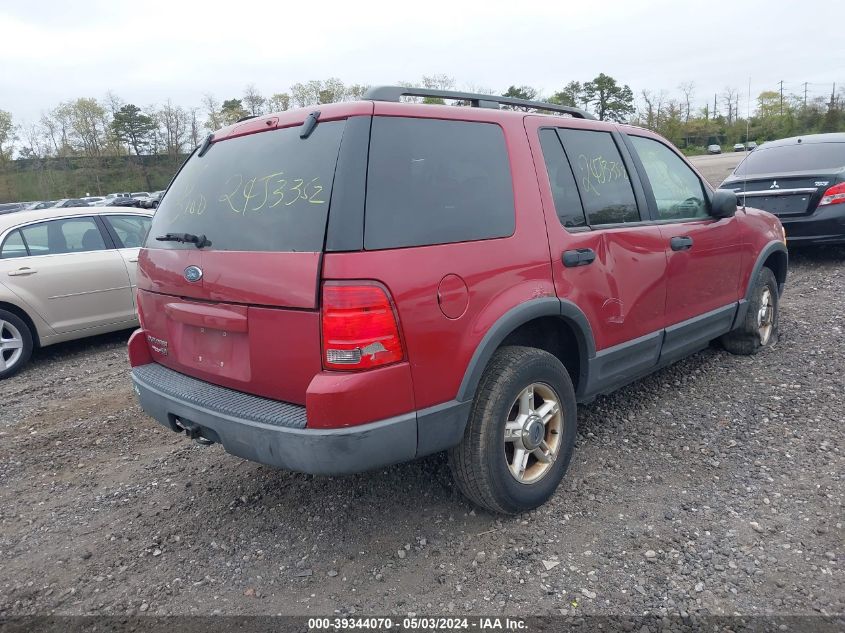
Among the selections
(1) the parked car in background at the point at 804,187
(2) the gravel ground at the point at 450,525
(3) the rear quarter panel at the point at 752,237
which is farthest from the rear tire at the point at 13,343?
(1) the parked car in background at the point at 804,187

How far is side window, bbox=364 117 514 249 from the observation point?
2424 mm

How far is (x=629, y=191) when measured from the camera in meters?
3.66

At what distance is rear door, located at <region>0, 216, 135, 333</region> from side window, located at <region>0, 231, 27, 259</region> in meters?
0.04

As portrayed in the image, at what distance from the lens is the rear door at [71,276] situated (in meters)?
5.85

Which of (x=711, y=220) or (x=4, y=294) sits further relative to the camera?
(x=4, y=294)

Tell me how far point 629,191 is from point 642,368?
3.50 feet

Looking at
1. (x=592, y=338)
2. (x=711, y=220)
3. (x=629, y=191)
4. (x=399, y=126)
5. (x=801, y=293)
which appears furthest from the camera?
(x=801, y=293)

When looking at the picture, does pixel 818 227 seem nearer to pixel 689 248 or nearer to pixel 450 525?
pixel 689 248

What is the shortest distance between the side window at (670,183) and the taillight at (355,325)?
2.30m

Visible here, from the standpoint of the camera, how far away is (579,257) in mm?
3105

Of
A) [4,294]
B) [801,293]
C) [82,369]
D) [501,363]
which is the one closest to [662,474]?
[501,363]

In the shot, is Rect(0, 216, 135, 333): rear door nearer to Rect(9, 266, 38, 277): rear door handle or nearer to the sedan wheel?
Rect(9, 266, 38, 277): rear door handle

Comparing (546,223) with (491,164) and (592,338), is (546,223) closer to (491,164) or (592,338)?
(491,164)

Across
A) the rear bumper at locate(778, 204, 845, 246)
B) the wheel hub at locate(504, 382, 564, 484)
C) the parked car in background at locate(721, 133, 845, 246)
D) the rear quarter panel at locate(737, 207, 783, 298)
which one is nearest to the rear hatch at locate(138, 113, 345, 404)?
the wheel hub at locate(504, 382, 564, 484)
